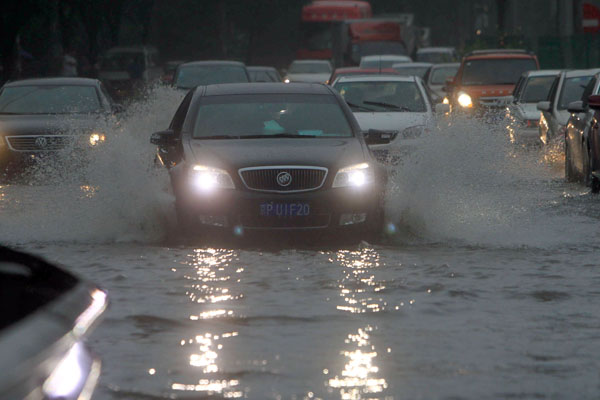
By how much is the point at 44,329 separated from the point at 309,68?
1944 inches

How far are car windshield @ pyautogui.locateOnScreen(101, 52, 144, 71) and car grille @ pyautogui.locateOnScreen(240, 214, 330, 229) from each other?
42.2m

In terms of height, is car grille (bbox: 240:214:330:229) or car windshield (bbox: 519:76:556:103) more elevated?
car grille (bbox: 240:214:330:229)

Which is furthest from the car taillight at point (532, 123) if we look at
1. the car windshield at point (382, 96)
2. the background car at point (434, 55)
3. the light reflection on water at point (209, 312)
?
the background car at point (434, 55)

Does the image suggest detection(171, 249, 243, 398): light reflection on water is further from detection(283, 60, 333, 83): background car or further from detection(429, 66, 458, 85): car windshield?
detection(283, 60, 333, 83): background car

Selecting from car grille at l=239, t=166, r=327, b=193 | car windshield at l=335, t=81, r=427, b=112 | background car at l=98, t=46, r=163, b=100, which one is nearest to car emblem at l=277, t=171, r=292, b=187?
car grille at l=239, t=166, r=327, b=193

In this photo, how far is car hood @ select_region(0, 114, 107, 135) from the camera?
1952cm

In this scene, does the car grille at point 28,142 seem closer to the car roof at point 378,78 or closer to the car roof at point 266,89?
the car roof at point 378,78

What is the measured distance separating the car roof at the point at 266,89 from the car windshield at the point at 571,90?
8971 mm

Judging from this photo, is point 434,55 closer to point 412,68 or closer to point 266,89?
point 412,68

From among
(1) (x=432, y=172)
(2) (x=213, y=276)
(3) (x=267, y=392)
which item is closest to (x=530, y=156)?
(1) (x=432, y=172)

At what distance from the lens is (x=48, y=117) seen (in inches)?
787

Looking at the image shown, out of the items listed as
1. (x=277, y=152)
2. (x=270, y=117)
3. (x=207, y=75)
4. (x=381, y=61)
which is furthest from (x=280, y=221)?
(x=381, y=61)

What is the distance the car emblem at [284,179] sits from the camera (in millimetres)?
10969

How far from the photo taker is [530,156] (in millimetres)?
22969
